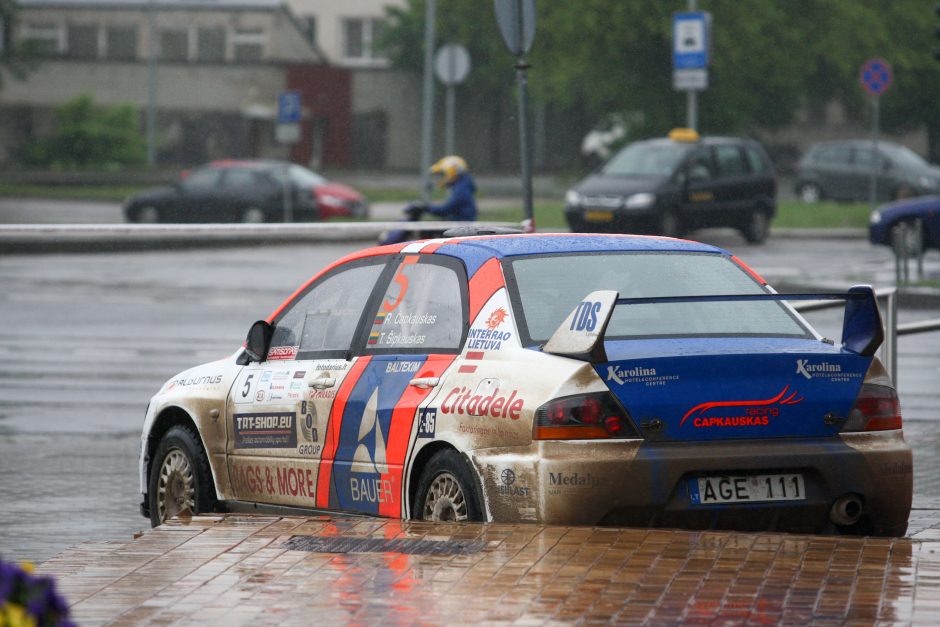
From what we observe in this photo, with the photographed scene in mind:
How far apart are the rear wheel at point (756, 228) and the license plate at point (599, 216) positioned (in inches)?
110

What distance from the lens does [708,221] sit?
33.2 m

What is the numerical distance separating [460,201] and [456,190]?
0.15m

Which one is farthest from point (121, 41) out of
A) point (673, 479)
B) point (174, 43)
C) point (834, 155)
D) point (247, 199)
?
point (673, 479)

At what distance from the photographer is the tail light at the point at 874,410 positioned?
7.33 m

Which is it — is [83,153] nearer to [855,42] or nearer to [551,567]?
[855,42]

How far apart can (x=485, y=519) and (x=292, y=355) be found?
1.73 metres

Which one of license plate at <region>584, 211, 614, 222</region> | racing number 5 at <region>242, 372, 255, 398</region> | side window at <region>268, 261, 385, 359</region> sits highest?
side window at <region>268, 261, 385, 359</region>

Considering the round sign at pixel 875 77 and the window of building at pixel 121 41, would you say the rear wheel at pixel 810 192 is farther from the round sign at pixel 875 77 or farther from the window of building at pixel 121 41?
the window of building at pixel 121 41

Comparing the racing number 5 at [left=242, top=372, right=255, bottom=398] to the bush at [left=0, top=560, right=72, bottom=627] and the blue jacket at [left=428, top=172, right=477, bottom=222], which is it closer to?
the bush at [left=0, top=560, right=72, bottom=627]

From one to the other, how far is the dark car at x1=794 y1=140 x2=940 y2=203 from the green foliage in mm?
23228

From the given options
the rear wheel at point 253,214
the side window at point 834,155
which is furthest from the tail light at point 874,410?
the side window at point 834,155

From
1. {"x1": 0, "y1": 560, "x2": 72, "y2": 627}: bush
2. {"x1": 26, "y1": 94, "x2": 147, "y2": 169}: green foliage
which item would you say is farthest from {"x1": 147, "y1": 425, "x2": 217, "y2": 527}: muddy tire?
{"x1": 26, "y1": 94, "x2": 147, "y2": 169}: green foliage

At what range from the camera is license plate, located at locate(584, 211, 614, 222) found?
105 ft

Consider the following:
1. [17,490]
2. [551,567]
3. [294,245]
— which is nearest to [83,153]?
[294,245]
